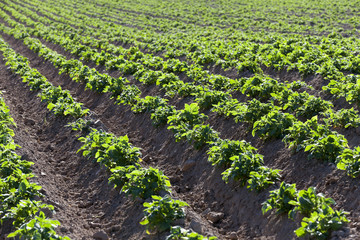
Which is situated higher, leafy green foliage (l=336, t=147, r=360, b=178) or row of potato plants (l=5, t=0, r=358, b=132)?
row of potato plants (l=5, t=0, r=358, b=132)

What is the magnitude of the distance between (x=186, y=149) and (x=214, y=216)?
2385 mm

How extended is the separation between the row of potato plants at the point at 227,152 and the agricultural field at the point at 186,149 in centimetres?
2

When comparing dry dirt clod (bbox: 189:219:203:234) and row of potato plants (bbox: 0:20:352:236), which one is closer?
dry dirt clod (bbox: 189:219:203:234)

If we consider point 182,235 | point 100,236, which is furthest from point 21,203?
point 182,235

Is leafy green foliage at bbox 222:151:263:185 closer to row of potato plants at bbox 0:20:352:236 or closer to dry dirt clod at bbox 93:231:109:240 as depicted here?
row of potato plants at bbox 0:20:352:236

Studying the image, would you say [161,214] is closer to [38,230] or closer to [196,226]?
[196,226]

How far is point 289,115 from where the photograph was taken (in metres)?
8.89

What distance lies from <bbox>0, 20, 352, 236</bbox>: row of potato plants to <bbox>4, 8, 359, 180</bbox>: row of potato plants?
808 millimetres

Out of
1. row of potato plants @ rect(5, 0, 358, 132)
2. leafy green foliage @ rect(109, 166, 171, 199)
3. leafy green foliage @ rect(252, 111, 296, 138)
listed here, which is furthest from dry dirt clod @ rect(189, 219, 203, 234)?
row of potato plants @ rect(5, 0, 358, 132)

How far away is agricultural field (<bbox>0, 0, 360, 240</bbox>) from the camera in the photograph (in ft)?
21.1

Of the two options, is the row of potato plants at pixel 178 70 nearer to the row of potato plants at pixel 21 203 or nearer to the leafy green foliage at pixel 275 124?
the leafy green foliage at pixel 275 124

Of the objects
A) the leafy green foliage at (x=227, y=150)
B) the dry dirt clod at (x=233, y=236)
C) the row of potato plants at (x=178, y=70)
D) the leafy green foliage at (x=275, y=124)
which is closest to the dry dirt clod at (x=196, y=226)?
the dry dirt clod at (x=233, y=236)

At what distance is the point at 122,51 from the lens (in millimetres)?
19766

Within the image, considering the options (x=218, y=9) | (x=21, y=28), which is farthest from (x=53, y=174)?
(x=218, y=9)
